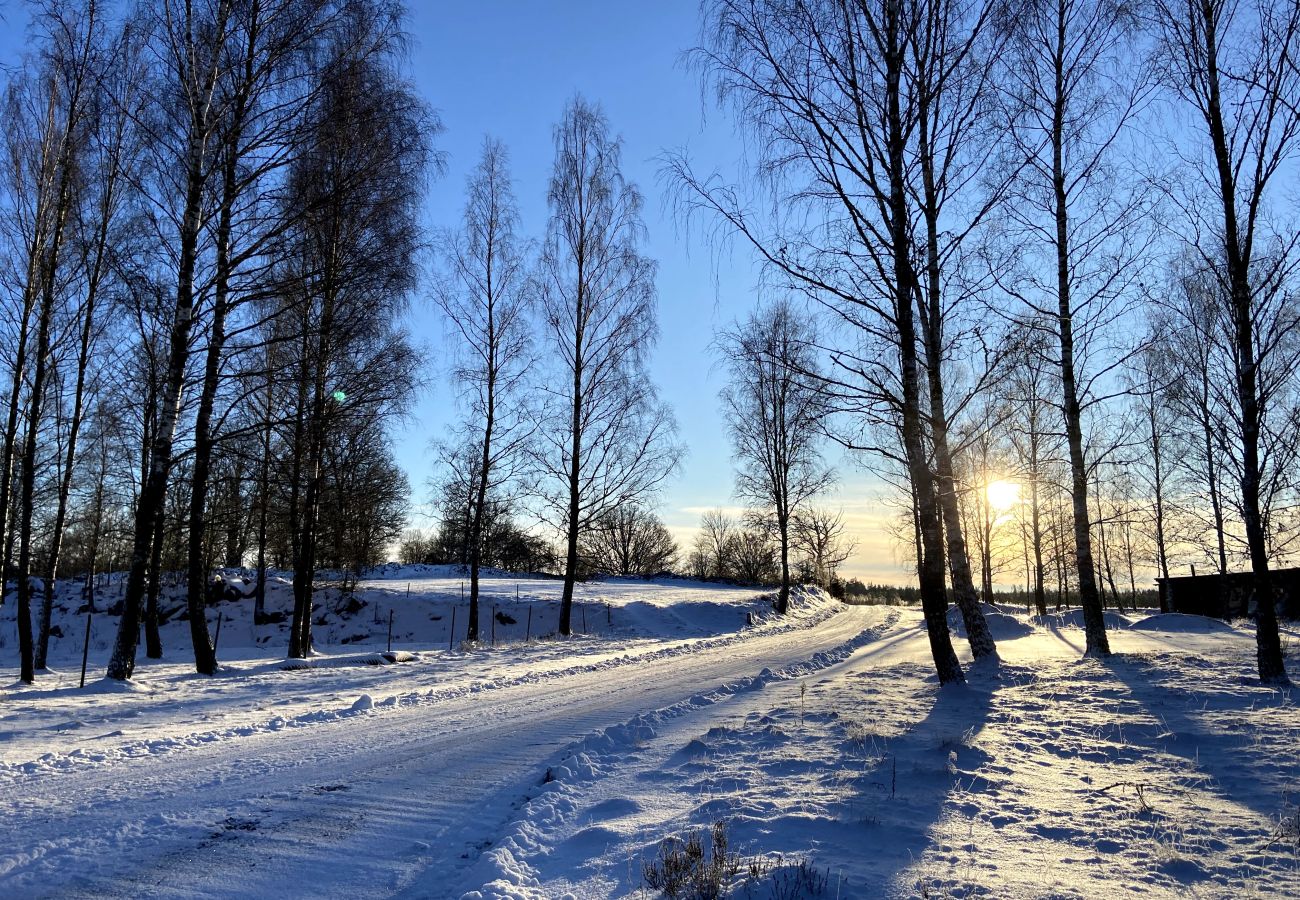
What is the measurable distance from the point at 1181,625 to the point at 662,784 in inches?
830

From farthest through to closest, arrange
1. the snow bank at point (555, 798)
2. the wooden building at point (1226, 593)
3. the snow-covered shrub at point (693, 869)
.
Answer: the wooden building at point (1226, 593), the snow bank at point (555, 798), the snow-covered shrub at point (693, 869)

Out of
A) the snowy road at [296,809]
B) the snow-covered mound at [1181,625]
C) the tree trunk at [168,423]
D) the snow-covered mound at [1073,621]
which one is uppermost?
the tree trunk at [168,423]

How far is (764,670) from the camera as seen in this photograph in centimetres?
1174

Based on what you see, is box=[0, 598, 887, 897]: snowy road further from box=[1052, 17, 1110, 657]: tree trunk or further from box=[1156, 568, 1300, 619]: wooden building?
box=[1156, 568, 1300, 619]: wooden building

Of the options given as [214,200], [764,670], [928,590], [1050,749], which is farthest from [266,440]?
[1050,749]

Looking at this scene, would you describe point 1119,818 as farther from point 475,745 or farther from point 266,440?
point 266,440

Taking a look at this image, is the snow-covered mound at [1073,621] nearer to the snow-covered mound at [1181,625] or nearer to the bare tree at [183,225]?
the snow-covered mound at [1181,625]

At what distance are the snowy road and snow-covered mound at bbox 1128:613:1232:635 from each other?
17895mm

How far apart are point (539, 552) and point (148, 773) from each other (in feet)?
173

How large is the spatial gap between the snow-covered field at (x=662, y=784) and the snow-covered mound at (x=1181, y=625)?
9662 mm

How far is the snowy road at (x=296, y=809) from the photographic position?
3873 millimetres

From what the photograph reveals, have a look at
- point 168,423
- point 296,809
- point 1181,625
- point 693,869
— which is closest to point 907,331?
point 693,869

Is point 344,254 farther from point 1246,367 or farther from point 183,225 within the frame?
point 1246,367

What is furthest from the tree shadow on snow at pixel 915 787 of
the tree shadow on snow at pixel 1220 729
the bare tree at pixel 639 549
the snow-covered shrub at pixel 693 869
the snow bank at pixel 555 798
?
the bare tree at pixel 639 549
